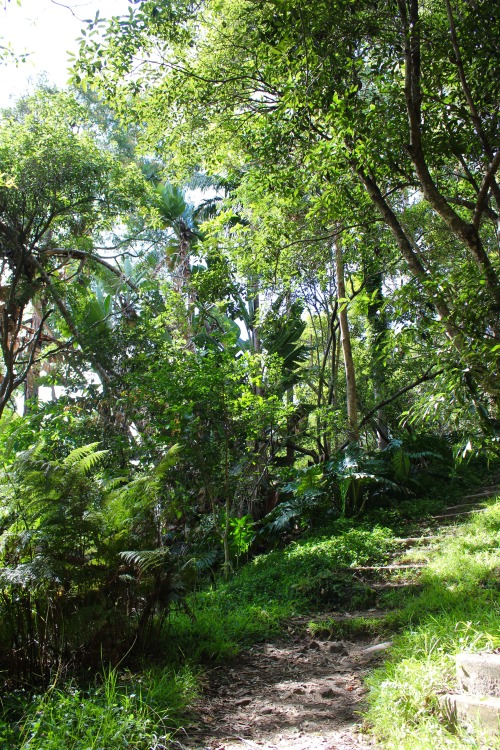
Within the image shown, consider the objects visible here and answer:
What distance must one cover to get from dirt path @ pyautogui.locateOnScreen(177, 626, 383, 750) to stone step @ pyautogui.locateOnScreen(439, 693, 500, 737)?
1.73 feet

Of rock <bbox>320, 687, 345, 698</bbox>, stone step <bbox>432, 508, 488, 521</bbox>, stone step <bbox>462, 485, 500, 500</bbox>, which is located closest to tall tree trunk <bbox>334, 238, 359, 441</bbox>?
stone step <bbox>462, 485, 500, 500</bbox>

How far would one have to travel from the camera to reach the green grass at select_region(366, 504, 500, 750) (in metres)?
2.87

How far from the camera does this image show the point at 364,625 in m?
5.30

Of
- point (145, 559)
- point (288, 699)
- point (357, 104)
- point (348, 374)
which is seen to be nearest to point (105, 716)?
point (145, 559)

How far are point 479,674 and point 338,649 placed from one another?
7.96ft

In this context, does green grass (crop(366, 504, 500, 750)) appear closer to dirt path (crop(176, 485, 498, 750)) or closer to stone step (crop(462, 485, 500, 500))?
dirt path (crop(176, 485, 498, 750))

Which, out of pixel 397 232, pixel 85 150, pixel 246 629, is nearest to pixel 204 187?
pixel 85 150

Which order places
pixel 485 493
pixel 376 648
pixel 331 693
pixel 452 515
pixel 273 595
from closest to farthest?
1. pixel 331 693
2. pixel 376 648
3. pixel 273 595
4. pixel 452 515
5. pixel 485 493

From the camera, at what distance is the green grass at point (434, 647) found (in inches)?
113

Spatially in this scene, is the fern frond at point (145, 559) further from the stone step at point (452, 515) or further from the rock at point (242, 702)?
the stone step at point (452, 515)

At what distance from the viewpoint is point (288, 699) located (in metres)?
4.05

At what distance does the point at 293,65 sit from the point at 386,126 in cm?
103

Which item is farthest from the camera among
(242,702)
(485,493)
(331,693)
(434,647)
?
(485,493)

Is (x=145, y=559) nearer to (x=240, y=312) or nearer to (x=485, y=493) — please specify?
(x=485, y=493)
